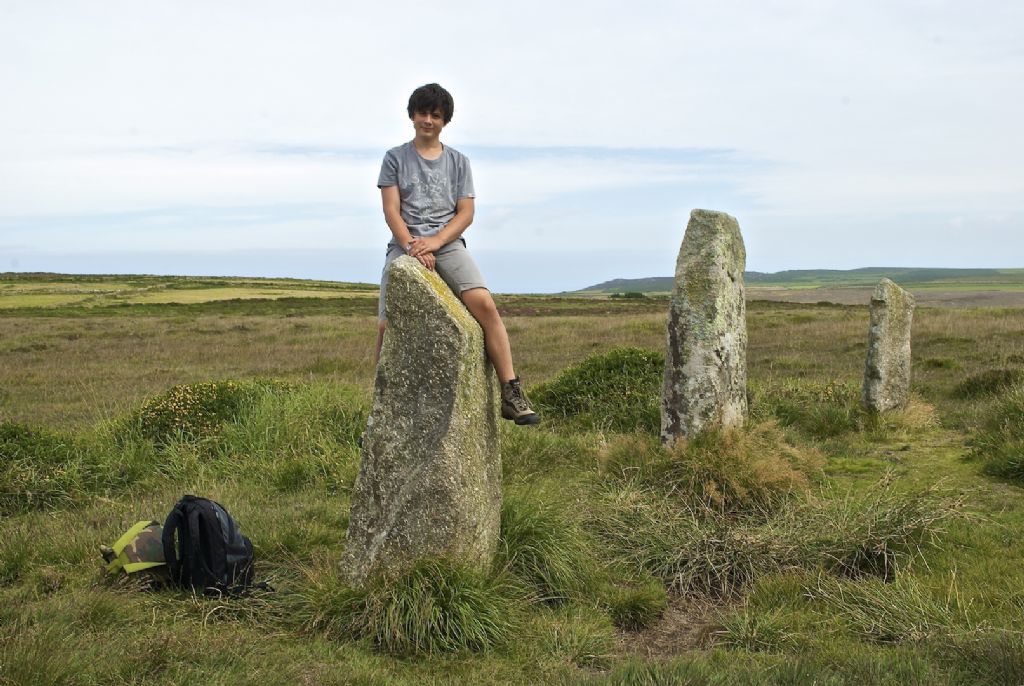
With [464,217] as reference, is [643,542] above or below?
below

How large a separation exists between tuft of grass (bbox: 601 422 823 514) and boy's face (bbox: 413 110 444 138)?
383 centimetres

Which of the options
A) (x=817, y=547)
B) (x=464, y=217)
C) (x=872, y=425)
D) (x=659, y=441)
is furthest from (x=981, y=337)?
(x=464, y=217)

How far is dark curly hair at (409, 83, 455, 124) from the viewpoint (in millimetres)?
6137

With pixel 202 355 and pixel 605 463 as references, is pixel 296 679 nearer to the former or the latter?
pixel 605 463

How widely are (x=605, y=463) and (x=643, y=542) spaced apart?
2.04 metres

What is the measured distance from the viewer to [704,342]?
9211 mm

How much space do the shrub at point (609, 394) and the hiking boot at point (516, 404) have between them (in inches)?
189

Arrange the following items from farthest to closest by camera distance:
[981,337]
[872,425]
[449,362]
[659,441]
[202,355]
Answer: [202,355], [981,337], [872,425], [659,441], [449,362]

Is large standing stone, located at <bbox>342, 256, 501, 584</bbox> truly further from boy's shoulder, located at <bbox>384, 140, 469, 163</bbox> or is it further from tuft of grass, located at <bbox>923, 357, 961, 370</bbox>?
tuft of grass, located at <bbox>923, 357, 961, 370</bbox>

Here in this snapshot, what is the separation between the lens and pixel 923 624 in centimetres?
525

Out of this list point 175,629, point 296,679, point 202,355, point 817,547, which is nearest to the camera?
point 296,679

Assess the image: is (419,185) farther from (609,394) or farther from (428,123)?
(609,394)

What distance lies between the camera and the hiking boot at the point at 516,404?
625cm

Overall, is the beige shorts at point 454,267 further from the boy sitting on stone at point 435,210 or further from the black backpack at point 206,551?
the black backpack at point 206,551
